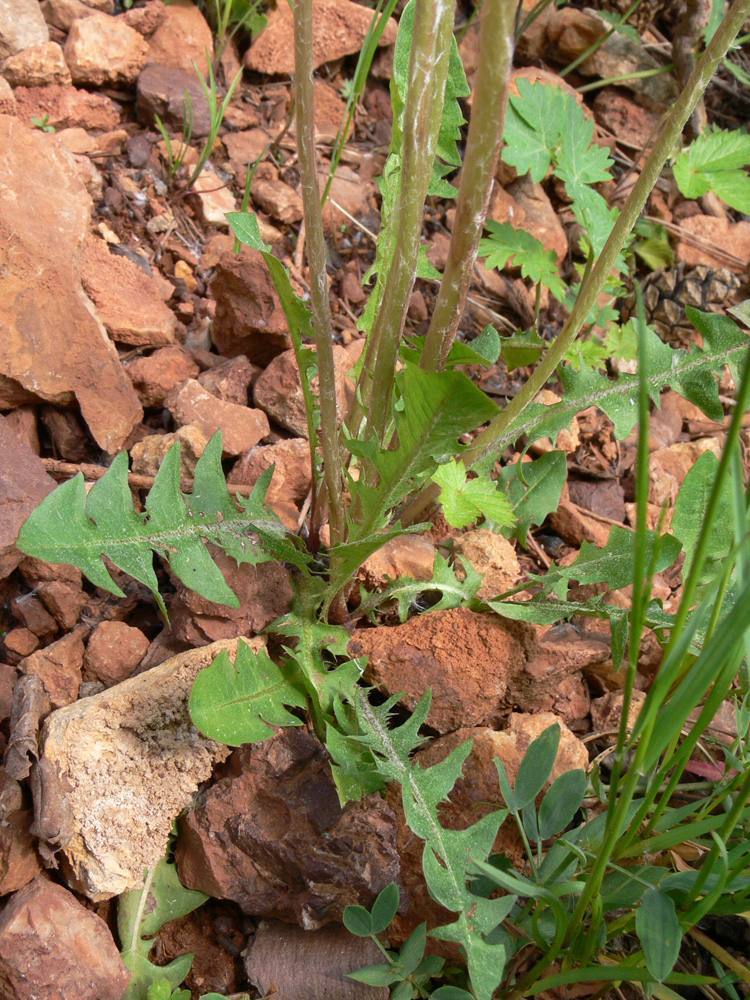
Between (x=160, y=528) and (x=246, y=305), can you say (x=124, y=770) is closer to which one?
(x=160, y=528)

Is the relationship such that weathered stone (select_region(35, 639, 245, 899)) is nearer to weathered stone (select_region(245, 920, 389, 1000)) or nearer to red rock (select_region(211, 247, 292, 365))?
weathered stone (select_region(245, 920, 389, 1000))

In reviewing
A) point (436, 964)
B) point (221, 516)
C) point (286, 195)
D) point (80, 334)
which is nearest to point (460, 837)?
point (436, 964)

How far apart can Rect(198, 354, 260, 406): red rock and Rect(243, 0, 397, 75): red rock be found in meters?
1.09

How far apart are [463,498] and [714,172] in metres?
1.31

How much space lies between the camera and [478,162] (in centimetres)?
94

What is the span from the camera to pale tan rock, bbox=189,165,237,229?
2014 millimetres

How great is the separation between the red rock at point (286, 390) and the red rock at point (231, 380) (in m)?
0.03

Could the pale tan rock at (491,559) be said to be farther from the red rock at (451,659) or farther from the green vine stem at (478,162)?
the green vine stem at (478,162)

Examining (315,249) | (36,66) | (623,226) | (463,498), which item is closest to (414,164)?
(315,249)

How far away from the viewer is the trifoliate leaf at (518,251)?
72.1 inches

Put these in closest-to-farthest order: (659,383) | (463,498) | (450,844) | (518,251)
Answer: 1. (450,844)
2. (463,498)
3. (659,383)
4. (518,251)

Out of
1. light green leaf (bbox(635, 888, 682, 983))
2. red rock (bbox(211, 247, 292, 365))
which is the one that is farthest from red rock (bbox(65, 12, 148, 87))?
light green leaf (bbox(635, 888, 682, 983))

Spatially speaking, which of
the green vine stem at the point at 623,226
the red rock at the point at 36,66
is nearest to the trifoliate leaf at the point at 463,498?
the green vine stem at the point at 623,226

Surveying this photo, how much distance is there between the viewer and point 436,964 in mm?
1056
